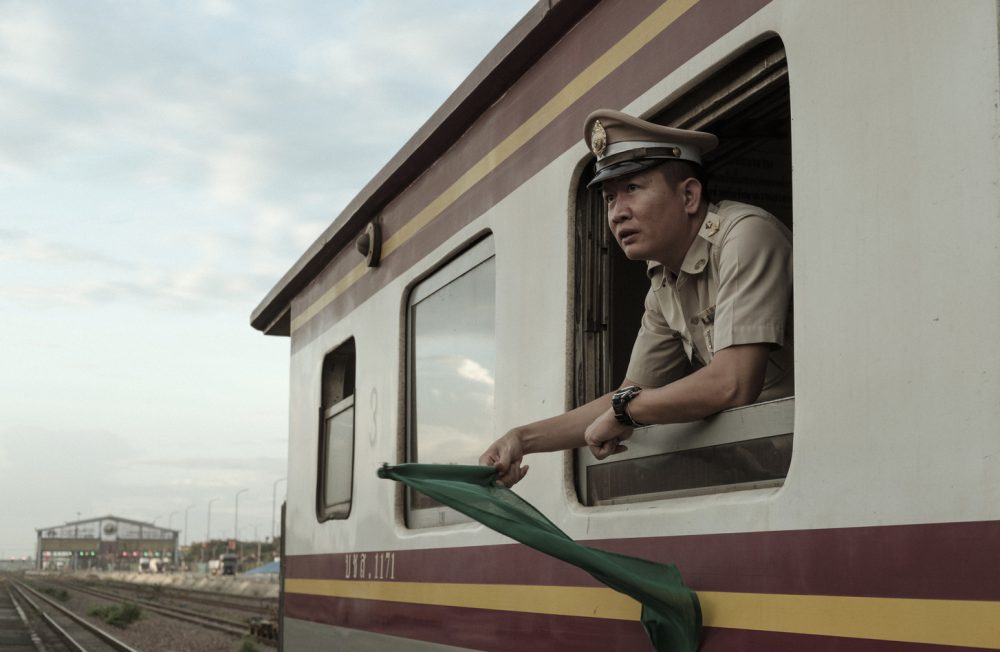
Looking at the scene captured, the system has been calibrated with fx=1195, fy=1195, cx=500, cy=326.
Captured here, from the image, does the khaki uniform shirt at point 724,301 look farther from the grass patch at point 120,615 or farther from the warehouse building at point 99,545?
the warehouse building at point 99,545

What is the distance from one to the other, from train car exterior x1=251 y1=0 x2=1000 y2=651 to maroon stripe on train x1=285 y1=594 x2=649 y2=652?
13 millimetres

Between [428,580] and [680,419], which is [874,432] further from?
[428,580]

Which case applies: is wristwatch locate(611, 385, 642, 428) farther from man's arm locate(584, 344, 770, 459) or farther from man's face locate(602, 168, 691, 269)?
man's face locate(602, 168, 691, 269)

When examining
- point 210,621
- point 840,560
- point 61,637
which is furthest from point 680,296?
point 210,621

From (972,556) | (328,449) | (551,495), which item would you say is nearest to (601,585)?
(551,495)

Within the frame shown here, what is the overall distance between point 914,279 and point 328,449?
4.53 metres

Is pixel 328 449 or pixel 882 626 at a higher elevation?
pixel 328 449

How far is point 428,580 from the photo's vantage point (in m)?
4.18

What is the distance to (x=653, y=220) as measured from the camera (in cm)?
285

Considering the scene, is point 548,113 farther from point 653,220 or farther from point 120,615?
point 120,615

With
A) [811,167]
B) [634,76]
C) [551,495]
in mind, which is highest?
[634,76]

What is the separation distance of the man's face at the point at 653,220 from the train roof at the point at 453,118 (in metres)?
0.77

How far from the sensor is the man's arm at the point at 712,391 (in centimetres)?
255

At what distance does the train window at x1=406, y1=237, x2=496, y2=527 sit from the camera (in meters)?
4.07
